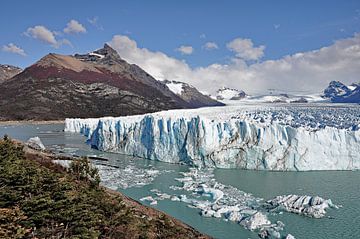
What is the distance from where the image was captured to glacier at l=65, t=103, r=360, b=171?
2072cm

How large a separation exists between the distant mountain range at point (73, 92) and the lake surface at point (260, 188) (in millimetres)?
59868

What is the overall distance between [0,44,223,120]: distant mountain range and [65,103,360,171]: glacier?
5729 centimetres

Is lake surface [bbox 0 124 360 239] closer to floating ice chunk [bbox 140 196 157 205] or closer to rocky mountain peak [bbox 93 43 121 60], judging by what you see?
floating ice chunk [bbox 140 196 157 205]

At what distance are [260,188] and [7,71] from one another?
558ft

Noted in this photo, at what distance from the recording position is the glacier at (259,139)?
20.7 m

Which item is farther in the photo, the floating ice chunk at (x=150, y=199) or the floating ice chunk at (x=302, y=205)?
the floating ice chunk at (x=150, y=199)

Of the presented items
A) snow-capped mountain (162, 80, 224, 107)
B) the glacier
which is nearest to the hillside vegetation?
the glacier

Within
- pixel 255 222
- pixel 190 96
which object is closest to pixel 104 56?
pixel 190 96

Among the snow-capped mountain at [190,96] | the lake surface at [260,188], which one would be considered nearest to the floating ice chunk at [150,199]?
the lake surface at [260,188]

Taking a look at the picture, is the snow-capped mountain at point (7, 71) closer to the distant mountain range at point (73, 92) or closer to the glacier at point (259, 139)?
the distant mountain range at point (73, 92)

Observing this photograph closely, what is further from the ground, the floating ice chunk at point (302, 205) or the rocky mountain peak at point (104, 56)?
the rocky mountain peak at point (104, 56)

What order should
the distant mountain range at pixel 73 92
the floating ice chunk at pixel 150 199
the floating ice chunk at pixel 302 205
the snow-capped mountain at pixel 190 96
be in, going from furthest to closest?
1. the snow-capped mountain at pixel 190 96
2. the distant mountain range at pixel 73 92
3. the floating ice chunk at pixel 150 199
4. the floating ice chunk at pixel 302 205

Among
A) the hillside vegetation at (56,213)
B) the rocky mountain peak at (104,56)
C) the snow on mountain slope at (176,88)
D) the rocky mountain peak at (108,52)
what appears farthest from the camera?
the snow on mountain slope at (176,88)

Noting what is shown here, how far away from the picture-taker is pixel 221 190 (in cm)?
1645
